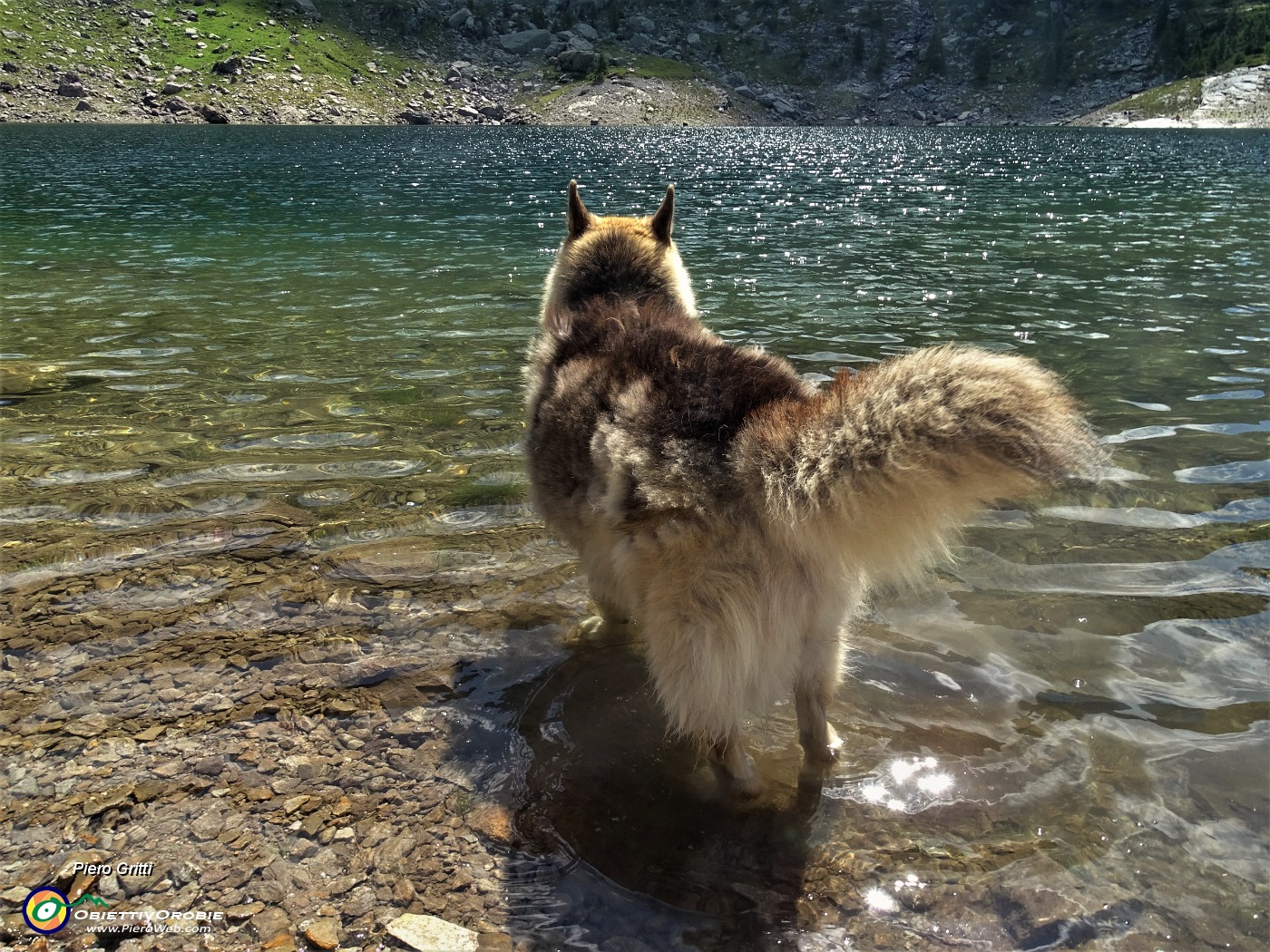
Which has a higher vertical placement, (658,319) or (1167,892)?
(658,319)

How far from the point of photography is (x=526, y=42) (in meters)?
144

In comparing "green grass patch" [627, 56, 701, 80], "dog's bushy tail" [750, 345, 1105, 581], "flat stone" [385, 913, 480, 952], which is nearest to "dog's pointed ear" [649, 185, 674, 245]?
"dog's bushy tail" [750, 345, 1105, 581]

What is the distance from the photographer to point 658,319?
15.4 ft

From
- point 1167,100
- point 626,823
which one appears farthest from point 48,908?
point 1167,100

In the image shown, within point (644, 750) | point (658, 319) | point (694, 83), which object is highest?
point (694, 83)

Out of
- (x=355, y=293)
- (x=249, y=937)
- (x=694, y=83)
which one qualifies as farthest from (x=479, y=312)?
(x=694, y=83)

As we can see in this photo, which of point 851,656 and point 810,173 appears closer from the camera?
point 851,656

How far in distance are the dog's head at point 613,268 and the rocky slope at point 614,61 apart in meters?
116

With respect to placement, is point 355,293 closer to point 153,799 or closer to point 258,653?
point 258,653

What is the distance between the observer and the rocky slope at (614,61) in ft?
342

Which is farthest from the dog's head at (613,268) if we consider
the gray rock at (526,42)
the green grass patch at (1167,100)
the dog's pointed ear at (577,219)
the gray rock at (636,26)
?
the gray rock at (636,26)

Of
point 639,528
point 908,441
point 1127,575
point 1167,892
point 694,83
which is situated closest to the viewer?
point 908,441

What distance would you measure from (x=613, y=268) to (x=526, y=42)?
16175 centimetres

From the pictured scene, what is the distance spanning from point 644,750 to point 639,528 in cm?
137
